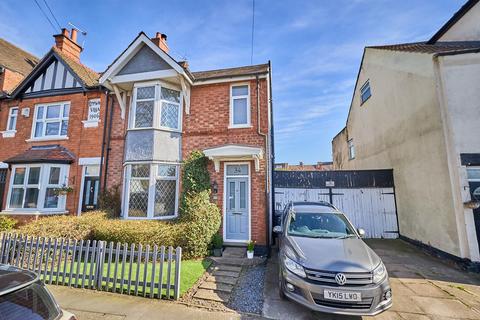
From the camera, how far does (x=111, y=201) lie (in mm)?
9523

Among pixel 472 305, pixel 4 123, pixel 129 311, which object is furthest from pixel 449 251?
pixel 4 123

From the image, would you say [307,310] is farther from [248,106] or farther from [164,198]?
[248,106]

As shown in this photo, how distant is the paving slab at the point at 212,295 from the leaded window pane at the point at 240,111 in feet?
20.9

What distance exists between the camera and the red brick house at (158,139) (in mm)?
8703

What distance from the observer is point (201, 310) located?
441 cm

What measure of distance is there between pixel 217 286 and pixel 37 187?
1014cm

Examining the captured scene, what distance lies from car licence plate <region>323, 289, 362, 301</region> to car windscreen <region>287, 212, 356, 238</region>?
4.69 feet

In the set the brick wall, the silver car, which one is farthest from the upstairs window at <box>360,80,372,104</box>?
the brick wall

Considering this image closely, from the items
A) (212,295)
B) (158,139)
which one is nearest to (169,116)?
(158,139)

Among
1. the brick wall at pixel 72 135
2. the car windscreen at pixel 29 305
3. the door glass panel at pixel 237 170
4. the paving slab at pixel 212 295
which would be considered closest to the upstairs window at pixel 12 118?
the brick wall at pixel 72 135

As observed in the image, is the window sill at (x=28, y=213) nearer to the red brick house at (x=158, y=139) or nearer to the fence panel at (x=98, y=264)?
the red brick house at (x=158, y=139)

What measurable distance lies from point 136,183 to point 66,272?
12.9 ft

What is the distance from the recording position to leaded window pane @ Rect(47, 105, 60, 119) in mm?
11438

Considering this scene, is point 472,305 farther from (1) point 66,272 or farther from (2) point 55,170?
(2) point 55,170
